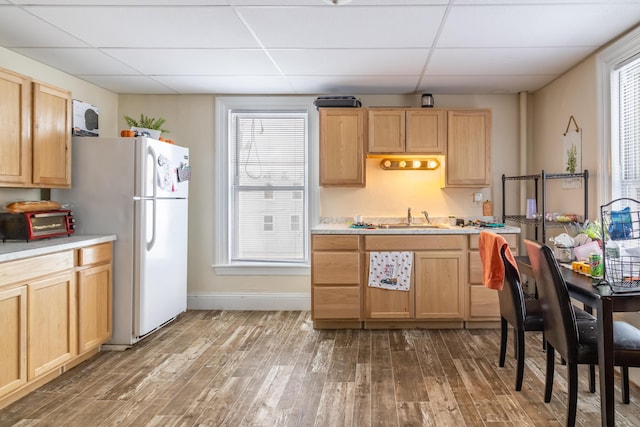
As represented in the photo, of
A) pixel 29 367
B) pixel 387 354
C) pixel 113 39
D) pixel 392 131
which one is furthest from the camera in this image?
pixel 392 131

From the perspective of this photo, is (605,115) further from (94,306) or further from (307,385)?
(94,306)

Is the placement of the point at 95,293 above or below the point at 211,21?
below

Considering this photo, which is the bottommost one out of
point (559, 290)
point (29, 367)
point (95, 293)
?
point (29, 367)

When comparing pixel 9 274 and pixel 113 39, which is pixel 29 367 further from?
pixel 113 39

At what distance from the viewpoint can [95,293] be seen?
10.1 ft

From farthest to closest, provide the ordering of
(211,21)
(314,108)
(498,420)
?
(314,108), (211,21), (498,420)

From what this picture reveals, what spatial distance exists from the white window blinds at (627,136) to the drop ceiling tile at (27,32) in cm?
388

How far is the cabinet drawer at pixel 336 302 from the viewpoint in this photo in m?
3.76

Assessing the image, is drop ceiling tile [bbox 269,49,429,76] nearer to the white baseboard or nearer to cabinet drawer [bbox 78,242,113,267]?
cabinet drawer [bbox 78,242,113,267]

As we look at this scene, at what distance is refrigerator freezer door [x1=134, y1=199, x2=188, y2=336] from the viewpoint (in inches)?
131

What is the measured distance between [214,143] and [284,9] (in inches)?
88.2

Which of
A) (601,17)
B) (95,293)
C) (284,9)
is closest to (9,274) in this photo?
(95,293)

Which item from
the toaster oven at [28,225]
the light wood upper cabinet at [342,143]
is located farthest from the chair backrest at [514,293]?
the toaster oven at [28,225]

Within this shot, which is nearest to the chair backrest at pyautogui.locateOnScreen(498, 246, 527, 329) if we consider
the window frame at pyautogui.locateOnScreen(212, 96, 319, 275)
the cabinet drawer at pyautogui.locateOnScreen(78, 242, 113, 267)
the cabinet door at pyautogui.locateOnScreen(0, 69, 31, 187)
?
the window frame at pyautogui.locateOnScreen(212, 96, 319, 275)
